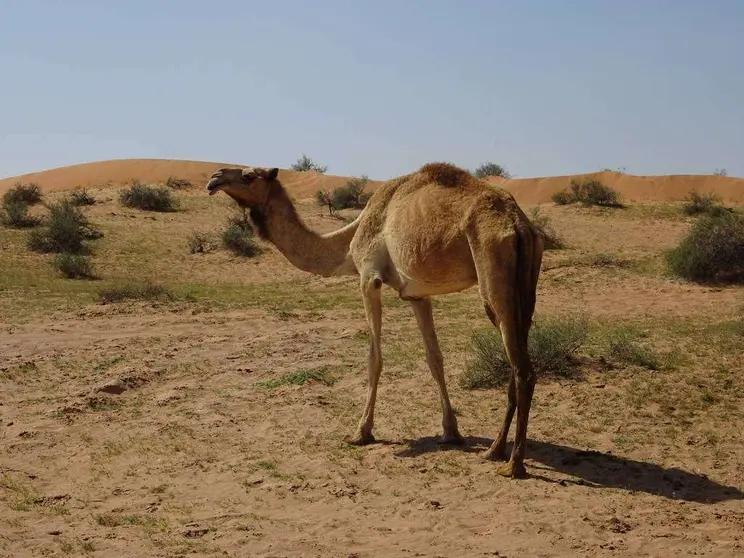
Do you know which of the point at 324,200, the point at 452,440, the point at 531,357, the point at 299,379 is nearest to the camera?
the point at 452,440

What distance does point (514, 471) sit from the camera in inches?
290

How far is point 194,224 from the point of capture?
99.9 feet

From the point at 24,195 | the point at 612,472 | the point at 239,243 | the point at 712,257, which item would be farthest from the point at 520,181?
the point at 612,472

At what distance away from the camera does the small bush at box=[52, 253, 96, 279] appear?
72.4ft

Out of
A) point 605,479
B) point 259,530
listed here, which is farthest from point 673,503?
point 259,530

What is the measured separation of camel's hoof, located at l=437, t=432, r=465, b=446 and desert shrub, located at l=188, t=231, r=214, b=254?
61.8 feet

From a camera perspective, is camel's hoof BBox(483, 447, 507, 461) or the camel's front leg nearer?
camel's hoof BBox(483, 447, 507, 461)

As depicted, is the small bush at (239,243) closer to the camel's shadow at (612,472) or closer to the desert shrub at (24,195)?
the desert shrub at (24,195)

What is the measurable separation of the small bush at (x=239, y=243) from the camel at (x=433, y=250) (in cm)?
1638

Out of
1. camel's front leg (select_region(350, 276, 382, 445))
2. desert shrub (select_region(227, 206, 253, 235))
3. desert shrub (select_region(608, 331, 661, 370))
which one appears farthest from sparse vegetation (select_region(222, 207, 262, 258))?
camel's front leg (select_region(350, 276, 382, 445))

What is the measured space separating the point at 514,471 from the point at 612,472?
898 mm

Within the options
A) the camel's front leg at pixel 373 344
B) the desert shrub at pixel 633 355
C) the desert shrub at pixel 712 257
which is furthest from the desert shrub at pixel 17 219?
the camel's front leg at pixel 373 344

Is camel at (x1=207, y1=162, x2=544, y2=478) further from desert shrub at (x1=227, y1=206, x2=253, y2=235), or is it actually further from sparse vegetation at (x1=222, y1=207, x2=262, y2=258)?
desert shrub at (x1=227, y1=206, x2=253, y2=235)

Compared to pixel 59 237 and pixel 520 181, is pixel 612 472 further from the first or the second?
pixel 520 181
